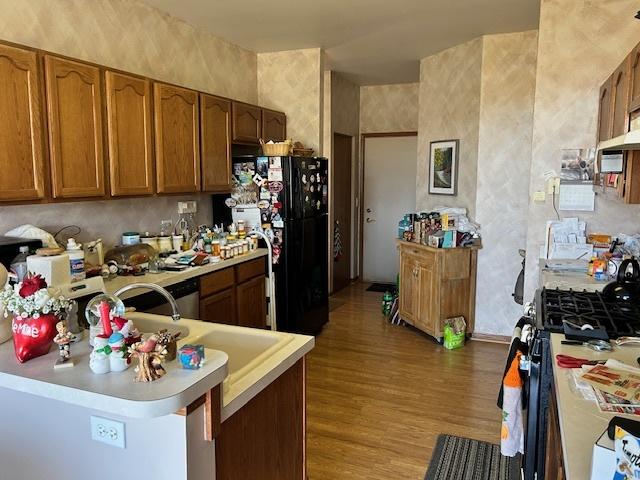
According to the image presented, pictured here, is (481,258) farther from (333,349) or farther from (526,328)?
(526,328)

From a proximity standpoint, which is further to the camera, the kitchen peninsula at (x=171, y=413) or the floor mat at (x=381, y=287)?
the floor mat at (x=381, y=287)

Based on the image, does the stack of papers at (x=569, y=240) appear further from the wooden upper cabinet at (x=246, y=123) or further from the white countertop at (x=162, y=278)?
the wooden upper cabinet at (x=246, y=123)

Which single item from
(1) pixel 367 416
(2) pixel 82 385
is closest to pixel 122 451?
(2) pixel 82 385

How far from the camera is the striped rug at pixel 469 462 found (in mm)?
2504

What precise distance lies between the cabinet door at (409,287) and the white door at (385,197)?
6.04 ft

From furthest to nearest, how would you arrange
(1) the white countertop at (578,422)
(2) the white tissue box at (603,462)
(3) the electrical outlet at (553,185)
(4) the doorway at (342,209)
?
(4) the doorway at (342,209), (3) the electrical outlet at (553,185), (1) the white countertop at (578,422), (2) the white tissue box at (603,462)

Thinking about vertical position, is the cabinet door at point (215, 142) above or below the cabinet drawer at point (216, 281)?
above

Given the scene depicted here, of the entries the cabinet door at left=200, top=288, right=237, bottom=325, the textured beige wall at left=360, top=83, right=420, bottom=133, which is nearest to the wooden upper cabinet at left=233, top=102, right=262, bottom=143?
the cabinet door at left=200, top=288, right=237, bottom=325

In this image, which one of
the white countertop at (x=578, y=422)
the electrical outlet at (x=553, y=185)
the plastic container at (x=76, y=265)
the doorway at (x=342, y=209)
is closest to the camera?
the white countertop at (x=578, y=422)

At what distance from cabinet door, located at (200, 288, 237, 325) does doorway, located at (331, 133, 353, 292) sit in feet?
8.65

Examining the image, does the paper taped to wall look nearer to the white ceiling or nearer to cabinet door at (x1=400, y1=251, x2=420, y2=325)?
the white ceiling

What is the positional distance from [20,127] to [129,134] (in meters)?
0.69

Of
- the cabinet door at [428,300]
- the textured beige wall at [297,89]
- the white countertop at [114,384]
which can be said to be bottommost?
the cabinet door at [428,300]

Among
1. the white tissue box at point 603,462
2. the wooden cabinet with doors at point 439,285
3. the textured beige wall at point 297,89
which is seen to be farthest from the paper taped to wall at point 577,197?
the white tissue box at point 603,462
